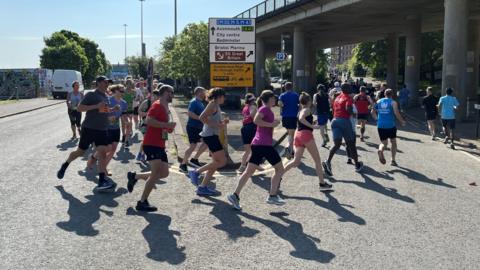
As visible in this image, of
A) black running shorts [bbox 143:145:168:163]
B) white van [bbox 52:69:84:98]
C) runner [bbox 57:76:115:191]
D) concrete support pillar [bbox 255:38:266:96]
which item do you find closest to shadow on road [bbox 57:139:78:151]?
runner [bbox 57:76:115:191]

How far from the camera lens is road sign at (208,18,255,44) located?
12.3 meters

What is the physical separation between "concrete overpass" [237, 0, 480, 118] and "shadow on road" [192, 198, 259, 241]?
646 inches

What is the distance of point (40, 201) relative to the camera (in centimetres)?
761

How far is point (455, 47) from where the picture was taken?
69.4 ft

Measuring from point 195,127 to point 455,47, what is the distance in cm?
1512

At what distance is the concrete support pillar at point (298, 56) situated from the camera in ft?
125

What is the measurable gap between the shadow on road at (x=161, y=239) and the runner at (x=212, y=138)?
1388 millimetres

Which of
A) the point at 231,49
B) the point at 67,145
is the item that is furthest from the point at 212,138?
the point at 67,145

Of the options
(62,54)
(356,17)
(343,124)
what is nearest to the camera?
(343,124)

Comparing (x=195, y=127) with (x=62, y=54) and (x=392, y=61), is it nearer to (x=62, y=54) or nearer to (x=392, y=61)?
(x=392, y=61)

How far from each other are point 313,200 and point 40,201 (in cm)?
407

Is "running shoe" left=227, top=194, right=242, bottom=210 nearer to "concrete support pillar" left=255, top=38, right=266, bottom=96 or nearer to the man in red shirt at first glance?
the man in red shirt

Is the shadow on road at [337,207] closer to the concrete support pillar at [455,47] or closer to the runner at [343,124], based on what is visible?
the runner at [343,124]

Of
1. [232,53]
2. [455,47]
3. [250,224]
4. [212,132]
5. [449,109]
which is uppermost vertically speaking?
[455,47]
